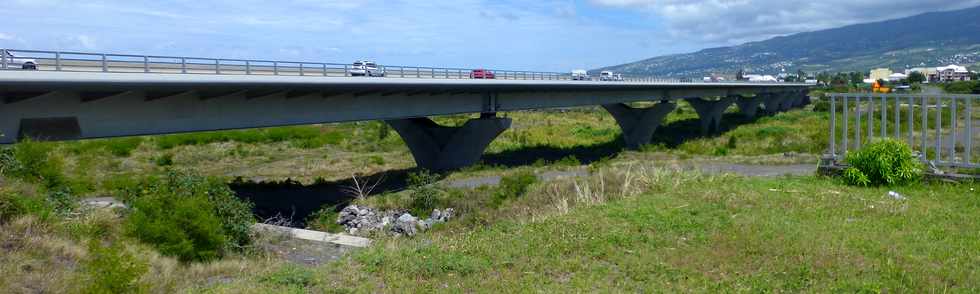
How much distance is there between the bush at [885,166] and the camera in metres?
14.6

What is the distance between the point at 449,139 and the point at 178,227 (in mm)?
23873

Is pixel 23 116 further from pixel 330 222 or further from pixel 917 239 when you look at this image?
pixel 917 239

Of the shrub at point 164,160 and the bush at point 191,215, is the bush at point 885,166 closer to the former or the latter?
the bush at point 191,215

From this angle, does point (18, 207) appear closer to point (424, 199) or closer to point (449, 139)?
point (424, 199)

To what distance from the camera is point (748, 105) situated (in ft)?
292

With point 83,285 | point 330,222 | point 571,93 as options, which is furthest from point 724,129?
point 83,285

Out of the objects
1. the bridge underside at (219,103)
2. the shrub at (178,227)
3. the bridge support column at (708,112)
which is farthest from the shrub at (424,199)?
the bridge support column at (708,112)

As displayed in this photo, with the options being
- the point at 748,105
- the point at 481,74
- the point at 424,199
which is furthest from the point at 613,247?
the point at 748,105

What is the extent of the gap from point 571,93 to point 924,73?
380 feet

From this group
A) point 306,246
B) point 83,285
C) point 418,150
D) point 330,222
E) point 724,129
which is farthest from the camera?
point 724,129

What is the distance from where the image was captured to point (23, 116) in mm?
16172

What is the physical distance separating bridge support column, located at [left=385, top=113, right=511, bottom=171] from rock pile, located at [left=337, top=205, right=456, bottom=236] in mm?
12896

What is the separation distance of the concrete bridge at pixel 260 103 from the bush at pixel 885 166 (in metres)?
14.3

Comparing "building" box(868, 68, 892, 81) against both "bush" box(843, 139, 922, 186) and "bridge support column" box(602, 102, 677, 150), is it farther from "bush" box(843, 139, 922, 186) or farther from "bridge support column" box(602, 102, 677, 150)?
"bridge support column" box(602, 102, 677, 150)
